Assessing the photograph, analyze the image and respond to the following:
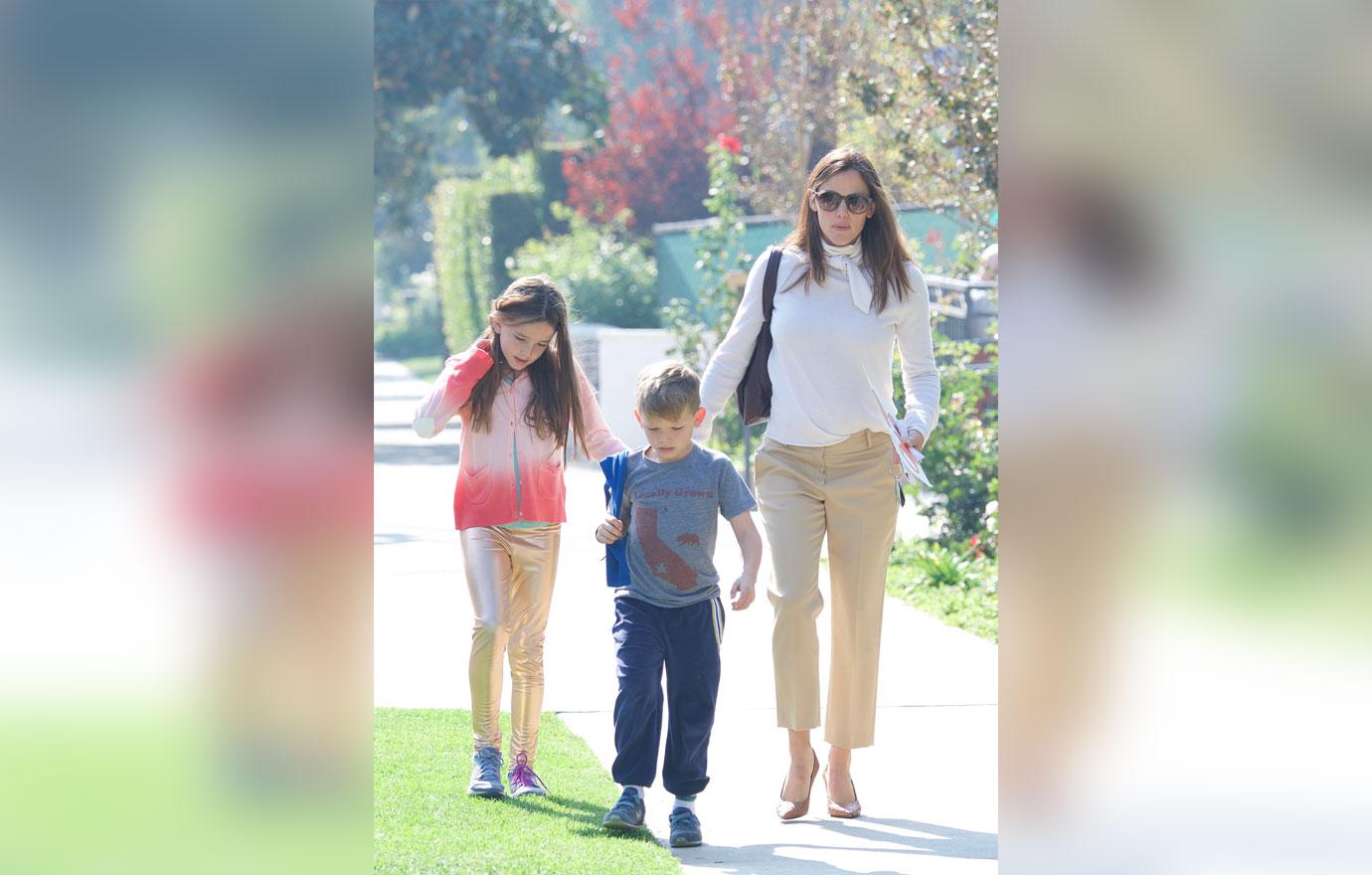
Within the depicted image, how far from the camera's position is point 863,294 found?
5.21m

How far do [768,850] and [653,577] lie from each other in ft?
2.79

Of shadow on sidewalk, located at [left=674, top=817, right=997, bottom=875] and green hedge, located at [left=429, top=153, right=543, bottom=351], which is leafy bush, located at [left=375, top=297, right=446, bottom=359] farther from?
shadow on sidewalk, located at [left=674, top=817, right=997, bottom=875]

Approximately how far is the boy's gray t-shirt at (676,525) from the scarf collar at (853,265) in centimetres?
67

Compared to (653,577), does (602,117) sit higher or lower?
higher

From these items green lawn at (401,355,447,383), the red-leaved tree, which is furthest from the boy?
green lawn at (401,355,447,383)

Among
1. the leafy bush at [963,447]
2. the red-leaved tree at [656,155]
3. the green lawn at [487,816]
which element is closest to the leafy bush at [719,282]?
the leafy bush at [963,447]

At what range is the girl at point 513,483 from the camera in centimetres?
530

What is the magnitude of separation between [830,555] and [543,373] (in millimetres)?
1078

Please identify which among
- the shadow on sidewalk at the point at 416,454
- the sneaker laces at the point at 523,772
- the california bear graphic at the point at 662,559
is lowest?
the shadow on sidewalk at the point at 416,454

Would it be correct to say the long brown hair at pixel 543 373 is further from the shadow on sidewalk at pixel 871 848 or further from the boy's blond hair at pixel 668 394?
the shadow on sidewalk at pixel 871 848

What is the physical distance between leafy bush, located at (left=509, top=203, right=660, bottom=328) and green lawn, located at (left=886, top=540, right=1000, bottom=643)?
514 inches

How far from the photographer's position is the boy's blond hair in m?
4.91
